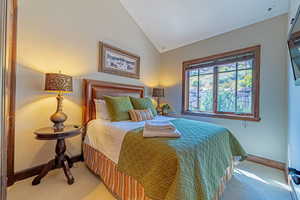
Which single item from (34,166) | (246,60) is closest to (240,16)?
(246,60)

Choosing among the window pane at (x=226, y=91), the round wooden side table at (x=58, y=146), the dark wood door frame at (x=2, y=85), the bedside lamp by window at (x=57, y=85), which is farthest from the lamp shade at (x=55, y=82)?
the window pane at (x=226, y=91)

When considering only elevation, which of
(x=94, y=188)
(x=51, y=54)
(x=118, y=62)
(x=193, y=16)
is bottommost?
(x=94, y=188)

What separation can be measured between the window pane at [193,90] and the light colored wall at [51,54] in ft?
6.77

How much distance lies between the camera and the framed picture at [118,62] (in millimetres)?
2729

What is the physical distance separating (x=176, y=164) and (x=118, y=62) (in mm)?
2595

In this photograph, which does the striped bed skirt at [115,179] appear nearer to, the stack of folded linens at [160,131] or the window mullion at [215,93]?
the stack of folded linens at [160,131]

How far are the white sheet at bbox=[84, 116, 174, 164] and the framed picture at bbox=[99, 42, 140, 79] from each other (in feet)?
4.19

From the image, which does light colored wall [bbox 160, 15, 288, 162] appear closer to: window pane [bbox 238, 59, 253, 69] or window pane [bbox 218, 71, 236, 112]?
window pane [bbox 238, 59, 253, 69]

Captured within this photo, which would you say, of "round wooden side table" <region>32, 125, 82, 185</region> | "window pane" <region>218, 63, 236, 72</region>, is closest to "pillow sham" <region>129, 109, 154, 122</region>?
"round wooden side table" <region>32, 125, 82, 185</region>

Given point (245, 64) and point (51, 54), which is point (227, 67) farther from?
point (51, 54)

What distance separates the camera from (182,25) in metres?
3.06

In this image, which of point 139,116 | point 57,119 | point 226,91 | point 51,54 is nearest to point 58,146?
point 57,119

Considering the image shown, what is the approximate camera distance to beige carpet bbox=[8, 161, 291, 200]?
60.9 inches

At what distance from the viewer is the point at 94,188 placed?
1691 mm
